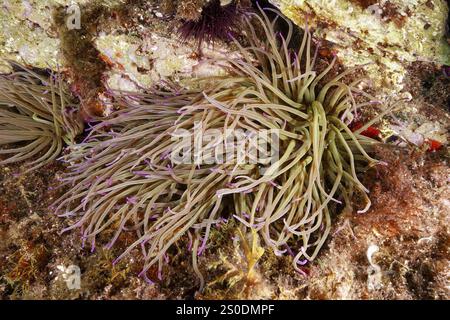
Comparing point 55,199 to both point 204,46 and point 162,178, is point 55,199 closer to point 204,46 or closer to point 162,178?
point 162,178

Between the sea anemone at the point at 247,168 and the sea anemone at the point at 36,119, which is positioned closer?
the sea anemone at the point at 247,168

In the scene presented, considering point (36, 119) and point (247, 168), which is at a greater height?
point (247, 168)

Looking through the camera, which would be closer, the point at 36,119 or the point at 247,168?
the point at 247,168

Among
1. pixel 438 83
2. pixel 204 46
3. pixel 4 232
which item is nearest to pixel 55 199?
pixel 4 232

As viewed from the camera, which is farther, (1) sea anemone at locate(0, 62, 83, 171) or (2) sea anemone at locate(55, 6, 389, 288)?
(1) sea anemone at locate(0, 62, 83, 171)
